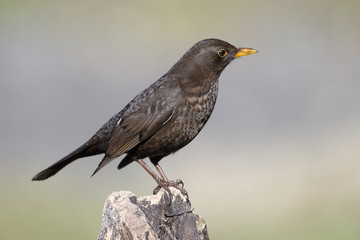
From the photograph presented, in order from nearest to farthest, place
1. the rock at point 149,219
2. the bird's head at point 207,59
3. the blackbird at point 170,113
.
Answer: the rock at point 149,219 < the blackbird at point 170,113 < the bird's head at point 207,59

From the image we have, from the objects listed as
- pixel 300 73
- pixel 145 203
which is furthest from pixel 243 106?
pixel 145 203

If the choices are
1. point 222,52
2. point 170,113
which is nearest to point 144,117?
point 170,113

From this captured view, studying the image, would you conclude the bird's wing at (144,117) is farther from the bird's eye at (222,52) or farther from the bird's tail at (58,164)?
the bird's eye at (222,52)

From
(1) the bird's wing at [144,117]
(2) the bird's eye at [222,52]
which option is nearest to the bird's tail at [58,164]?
(1) the bird's wing at [144,117]

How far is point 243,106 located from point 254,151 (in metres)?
1.73

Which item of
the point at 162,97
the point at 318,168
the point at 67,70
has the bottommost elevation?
the point at 318,168

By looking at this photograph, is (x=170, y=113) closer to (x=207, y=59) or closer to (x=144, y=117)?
(x=144, y=117)

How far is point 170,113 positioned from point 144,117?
28 centimetres

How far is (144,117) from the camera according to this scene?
21.2ft

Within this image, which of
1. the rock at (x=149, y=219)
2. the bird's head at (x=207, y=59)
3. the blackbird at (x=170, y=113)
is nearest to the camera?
the rock at (x=149, y=219)

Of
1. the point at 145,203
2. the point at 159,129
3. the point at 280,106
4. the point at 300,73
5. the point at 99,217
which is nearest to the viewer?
the point at 145,203

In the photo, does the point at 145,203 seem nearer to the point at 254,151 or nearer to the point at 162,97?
the point at 162,97

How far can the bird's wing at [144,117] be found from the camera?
634 cm

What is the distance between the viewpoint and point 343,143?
37.2 feet
